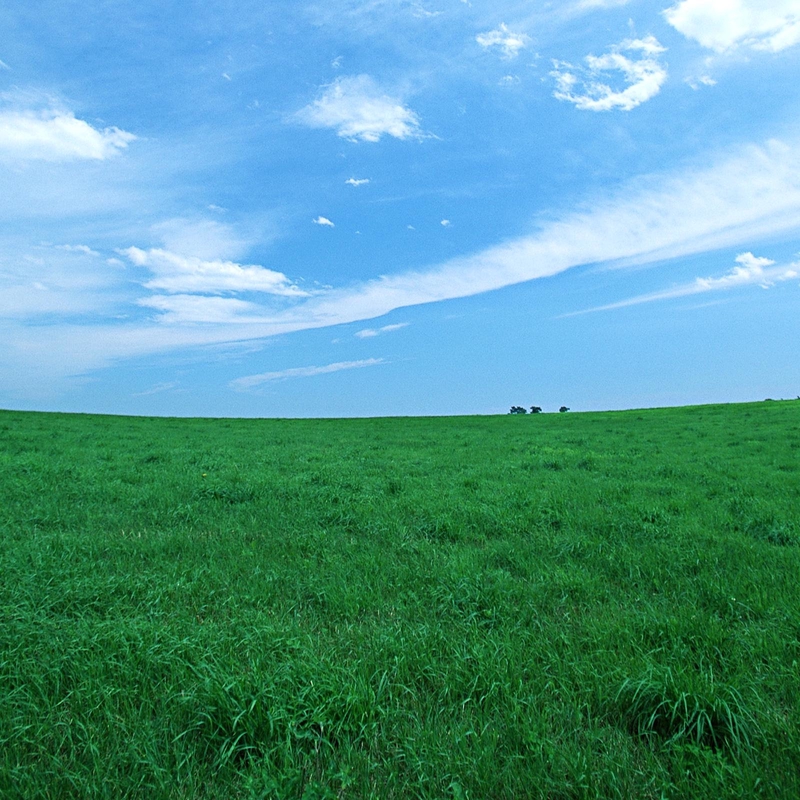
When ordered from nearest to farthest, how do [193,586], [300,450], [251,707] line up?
[251,707] → [193,586] → [300,450]

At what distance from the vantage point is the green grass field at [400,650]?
2965 millimetres

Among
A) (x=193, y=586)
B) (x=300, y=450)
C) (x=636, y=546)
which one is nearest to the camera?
(x=193, y=586)

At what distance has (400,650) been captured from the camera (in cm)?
407

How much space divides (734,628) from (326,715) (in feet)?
11.1

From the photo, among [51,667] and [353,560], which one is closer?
[51,667]

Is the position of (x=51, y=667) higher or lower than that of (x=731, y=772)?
higher

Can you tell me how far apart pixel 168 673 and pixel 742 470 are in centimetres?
1376

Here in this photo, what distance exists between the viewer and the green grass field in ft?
9.73

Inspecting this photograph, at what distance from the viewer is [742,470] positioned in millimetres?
13336

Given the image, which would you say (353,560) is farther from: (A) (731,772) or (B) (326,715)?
(A) (731,772)

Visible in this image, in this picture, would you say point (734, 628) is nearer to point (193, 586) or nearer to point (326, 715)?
point (326, 715)

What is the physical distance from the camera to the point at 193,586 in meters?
5.43

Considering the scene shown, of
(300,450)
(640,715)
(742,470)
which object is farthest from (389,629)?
(300,450)

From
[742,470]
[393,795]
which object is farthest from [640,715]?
[742,470]
